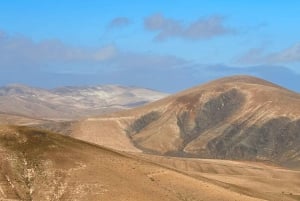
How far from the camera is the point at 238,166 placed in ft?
624

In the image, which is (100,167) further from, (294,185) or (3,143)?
(294,185)

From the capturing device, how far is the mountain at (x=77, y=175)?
83.0m

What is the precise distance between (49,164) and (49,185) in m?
4.96

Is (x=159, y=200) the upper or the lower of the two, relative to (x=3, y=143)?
lower

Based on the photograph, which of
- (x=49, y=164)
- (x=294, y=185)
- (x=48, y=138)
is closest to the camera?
(x=49, y=164)

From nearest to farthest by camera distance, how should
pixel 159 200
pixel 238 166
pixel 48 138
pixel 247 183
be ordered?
pixel 159 200
pixel 48 138
pixel 247 183
pixel 238 166

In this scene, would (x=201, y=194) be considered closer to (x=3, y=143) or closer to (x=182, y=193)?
(x=182, y=193)

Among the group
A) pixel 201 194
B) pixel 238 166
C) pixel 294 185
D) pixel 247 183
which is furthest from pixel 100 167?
pixel 238 166

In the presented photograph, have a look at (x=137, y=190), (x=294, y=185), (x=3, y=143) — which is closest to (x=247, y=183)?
(x=294, y=185)

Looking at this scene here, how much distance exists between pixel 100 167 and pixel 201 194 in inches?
632

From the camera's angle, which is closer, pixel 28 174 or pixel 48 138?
pixel 28 174

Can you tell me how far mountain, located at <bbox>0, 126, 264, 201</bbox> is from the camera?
272 feet

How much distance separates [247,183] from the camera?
134m

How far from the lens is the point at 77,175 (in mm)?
87312
